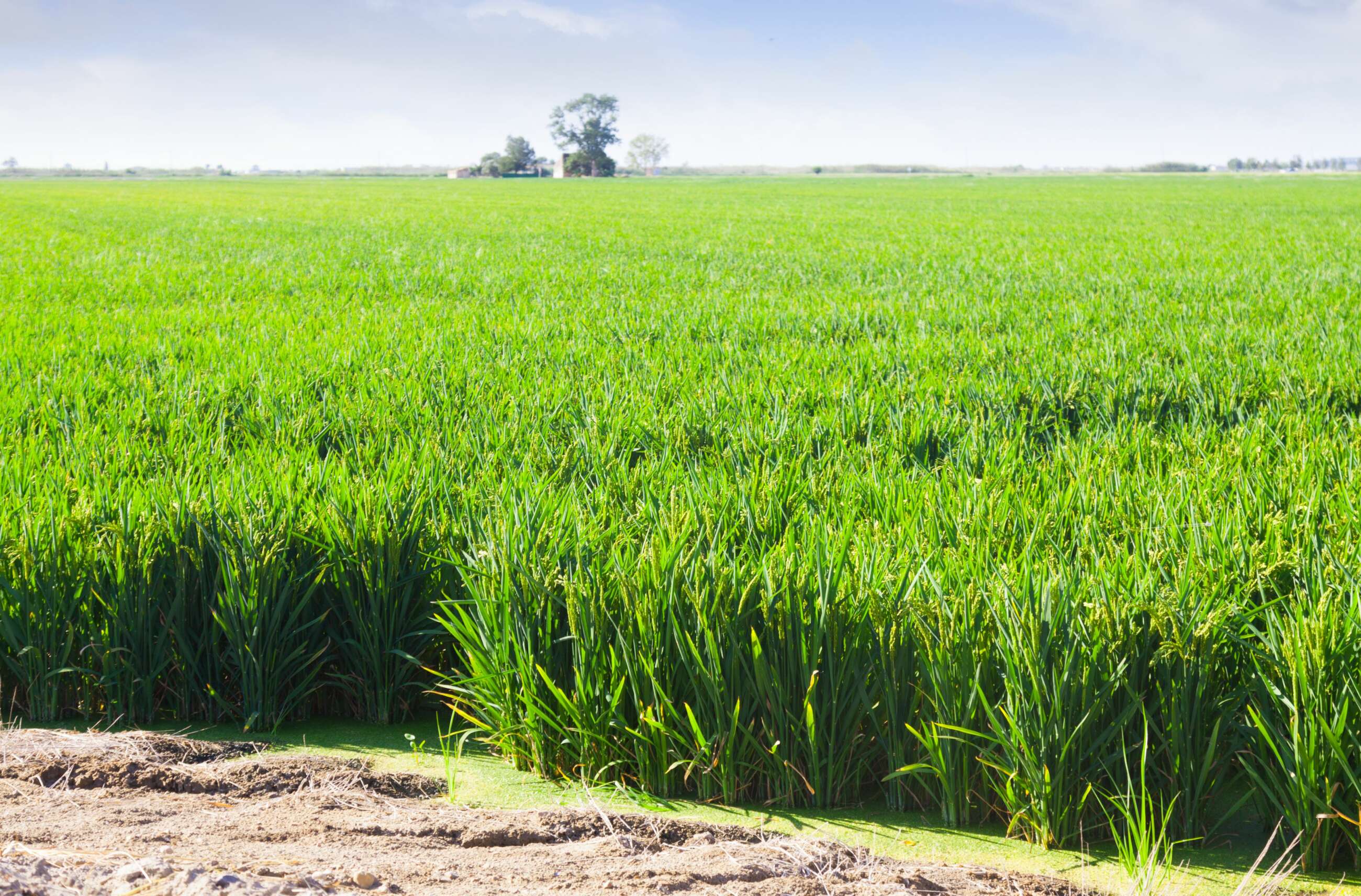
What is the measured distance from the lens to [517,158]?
442 ft

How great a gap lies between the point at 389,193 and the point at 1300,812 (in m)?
53.6

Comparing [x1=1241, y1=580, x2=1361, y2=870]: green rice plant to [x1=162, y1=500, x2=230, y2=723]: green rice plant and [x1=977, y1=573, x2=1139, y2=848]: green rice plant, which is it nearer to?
[x1=977, y1=573, x2=1139, y2=848]: green rice plant

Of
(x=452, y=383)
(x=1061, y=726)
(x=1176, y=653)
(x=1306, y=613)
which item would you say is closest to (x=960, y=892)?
(x=1061, y=726)

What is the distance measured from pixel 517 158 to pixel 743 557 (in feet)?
458

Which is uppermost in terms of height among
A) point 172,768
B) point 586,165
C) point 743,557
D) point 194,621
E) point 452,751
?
point 586,165

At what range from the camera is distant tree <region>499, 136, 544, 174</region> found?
13338 cm

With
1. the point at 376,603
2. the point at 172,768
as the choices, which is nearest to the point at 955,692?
the point at 376,603

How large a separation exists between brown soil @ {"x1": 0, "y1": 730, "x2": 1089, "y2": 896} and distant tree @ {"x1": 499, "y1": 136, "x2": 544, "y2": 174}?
138 meters

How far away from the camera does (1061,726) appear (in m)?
1.93

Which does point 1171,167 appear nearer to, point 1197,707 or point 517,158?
point 517,158

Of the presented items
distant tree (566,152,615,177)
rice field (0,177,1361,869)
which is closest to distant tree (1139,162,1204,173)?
distant tree (566,152,615,177)

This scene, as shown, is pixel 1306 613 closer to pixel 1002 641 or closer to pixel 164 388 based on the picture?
pixel 1002 641

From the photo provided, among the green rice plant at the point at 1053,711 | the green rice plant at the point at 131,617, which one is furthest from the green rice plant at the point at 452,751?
the green rice plant at the point at 1053,711

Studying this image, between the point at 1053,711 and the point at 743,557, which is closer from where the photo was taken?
the point at 1053,711
